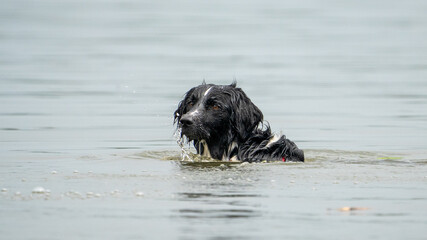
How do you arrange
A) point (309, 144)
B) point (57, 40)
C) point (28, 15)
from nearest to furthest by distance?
point (309, 144)
point (57, 40)
point (28, 15)

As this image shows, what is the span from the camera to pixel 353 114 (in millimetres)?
17719

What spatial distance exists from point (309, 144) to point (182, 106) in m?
3.51

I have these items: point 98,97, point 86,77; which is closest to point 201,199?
point 98,97

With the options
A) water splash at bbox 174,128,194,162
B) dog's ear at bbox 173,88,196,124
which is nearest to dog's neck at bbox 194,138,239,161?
water splash at bbox 174,128,194,162

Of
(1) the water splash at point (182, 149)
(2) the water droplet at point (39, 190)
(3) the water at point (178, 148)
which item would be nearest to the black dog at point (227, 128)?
(1) the water splash at point (182, 149)

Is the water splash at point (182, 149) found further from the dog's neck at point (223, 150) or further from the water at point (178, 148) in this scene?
the dog's neck at point (223, 150)

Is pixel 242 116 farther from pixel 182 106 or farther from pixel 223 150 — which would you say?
pixel 182 106

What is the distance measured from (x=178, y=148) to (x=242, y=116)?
272cm

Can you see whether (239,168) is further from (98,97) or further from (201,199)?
(98,97)

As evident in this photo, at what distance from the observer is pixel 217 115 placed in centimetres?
1079

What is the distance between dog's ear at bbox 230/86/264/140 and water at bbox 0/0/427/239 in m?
0.48

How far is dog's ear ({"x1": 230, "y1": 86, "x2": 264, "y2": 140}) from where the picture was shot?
427 inches

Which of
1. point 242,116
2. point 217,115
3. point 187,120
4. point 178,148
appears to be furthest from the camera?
point 178,148

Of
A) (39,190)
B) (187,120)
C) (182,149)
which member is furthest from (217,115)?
(39,190)
